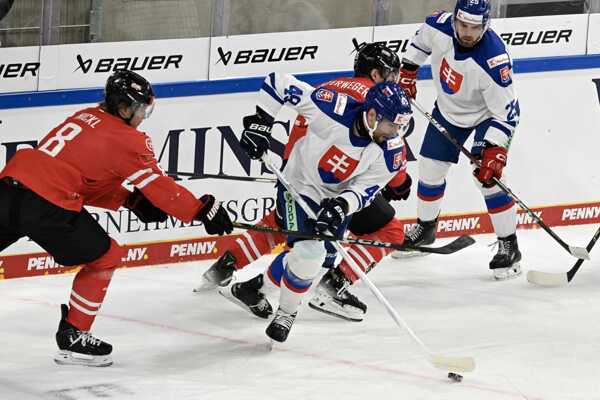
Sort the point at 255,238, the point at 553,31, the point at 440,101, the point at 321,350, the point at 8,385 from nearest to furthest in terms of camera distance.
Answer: the point at 8,385 < the point at 321,350 < the point at 255,238 < the point at 440,101 < the point at 553,31

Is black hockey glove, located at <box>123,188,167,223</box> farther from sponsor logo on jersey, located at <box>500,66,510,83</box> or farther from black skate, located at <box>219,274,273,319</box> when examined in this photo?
sponsor logo on jersey, located at <box>500,66,510,83</box>

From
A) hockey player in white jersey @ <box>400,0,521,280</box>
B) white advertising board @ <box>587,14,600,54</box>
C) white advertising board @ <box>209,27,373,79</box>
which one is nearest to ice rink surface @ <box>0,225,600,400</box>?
hockey player in white jersey @ <box>400,0,521,280</box>

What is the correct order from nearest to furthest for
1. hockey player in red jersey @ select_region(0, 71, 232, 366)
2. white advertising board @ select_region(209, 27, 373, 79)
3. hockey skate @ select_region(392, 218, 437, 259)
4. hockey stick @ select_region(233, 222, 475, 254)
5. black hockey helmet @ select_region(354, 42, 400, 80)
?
hockey player in red jersey @ select_region(0, 71, 232, 366)
hockey stick @ select_region(233, 222, 475, 254)
black hockey helmet @ select_region(354, 42, 400, 80)
hockey skate @ select_region(392, 218, 437, 259)
white advertising board @ select_region(209, 27, 373, 79)

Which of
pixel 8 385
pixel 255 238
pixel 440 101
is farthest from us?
pixel 440 101

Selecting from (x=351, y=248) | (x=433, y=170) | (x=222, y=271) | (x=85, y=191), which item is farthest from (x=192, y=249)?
(x=85, y=191)

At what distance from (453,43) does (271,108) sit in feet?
3.87

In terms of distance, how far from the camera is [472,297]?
5.59 metres

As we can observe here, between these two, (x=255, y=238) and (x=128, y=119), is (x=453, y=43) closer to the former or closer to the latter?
(x=255, y=238)

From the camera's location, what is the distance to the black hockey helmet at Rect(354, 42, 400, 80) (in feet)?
17.1

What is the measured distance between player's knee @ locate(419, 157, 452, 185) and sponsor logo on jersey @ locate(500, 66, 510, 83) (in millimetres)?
545

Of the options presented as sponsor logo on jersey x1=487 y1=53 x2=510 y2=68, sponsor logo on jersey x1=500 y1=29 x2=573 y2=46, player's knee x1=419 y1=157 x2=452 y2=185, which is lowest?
player's knee x1=419 y1=157 x2=452 y2=185

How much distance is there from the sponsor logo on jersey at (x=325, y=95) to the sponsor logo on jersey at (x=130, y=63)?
5.30ft

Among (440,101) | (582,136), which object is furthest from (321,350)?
(582,136)

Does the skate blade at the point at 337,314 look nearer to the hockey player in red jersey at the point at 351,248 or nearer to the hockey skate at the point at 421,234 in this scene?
the hockey player in red jersey at the point at 351,248
